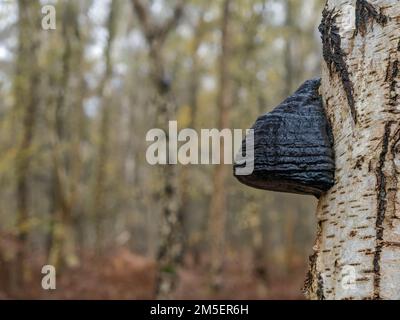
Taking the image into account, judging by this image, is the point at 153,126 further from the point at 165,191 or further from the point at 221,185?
the point at 165,191

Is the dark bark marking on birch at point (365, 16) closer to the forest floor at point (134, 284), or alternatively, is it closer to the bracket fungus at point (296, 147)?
the bracket fungus at point (296, 147)

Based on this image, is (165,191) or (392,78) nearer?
(392,78)

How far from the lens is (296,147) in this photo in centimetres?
179

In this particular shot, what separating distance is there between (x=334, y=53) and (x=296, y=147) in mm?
346

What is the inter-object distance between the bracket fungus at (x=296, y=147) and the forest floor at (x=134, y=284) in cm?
1104

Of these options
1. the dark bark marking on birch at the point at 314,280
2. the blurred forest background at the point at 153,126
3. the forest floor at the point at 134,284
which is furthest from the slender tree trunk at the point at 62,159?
the dark bark marking on birch at the point at 314,280

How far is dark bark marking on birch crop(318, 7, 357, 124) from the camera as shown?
5.51 feet

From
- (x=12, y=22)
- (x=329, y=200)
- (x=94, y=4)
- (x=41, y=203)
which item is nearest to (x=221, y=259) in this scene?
(x=12, y=22)

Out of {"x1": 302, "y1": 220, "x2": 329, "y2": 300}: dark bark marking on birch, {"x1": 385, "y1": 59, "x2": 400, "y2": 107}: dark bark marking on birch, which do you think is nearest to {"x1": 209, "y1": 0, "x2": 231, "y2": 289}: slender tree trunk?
{"x1": 302, "y1": 220, "x2": 329, "y2": 300}: dark bark marking on birch

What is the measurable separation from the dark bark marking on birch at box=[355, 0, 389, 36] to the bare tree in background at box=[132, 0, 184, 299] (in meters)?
5.82

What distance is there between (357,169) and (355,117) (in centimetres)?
17

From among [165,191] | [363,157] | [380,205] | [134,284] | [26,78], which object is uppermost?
[26,78]

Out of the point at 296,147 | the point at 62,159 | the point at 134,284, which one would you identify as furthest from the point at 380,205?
the point at 62,159

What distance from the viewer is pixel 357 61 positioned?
5.52ft
